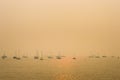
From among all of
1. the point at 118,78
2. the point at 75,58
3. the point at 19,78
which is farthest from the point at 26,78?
the point at 75,58

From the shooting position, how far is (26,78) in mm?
59656

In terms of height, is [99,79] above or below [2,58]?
below

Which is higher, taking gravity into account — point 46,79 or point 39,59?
point 39,59

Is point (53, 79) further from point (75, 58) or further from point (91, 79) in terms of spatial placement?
point (75, 58)

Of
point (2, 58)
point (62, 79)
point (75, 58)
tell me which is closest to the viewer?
point (62, 79)

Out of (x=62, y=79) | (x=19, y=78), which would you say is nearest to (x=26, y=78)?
(x=19, y=78)

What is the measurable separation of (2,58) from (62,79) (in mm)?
84864

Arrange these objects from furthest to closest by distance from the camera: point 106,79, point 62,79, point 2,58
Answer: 1. point 2,58
2. point 62,79
3. point 106,79

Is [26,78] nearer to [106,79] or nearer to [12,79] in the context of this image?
[12,79]

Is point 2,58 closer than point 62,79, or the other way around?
point 62,79

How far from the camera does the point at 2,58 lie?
14375cm

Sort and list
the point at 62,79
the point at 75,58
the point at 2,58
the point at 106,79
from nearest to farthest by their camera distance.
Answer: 1. the point at 106,79
2. the point at 62,79
3. the point at 2,58
4. the point at 75,58

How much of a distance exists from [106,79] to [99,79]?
1.46 meters

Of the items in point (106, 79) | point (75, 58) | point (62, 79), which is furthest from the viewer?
point (75, 58)
